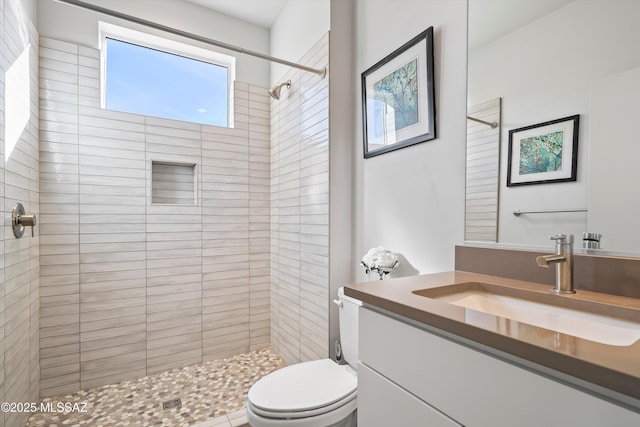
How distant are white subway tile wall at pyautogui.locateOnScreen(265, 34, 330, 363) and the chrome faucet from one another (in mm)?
1209

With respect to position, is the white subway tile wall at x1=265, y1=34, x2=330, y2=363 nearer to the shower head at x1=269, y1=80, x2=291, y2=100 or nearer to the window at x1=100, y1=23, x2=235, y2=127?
the shower head at x1=269, y1=80, x2=291, y2=100

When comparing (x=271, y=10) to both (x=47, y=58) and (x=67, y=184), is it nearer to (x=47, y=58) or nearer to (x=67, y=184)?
(x=47, y=58)

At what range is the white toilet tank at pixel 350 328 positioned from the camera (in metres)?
1.58

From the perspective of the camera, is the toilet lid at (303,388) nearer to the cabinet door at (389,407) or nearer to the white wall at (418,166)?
the cabinet door at (389,407)

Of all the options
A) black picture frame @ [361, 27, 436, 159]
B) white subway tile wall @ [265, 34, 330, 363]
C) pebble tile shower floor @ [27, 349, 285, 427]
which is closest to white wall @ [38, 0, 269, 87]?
white subway tile wall @ [265, 34, 330, 363]

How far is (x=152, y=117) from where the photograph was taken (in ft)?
7.55

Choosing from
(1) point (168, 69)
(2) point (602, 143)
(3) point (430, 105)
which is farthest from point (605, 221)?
(1) point (168, 69)

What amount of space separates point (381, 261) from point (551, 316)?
2.60ft

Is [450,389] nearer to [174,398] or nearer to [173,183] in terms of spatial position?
[174,398]

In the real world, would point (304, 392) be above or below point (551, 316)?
below

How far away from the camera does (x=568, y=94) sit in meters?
1.00

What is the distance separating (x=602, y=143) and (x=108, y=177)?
2660 mm

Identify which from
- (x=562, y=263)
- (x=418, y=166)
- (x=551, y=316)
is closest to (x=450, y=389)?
(x=551, y=316)

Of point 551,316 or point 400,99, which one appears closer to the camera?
point 551,316
